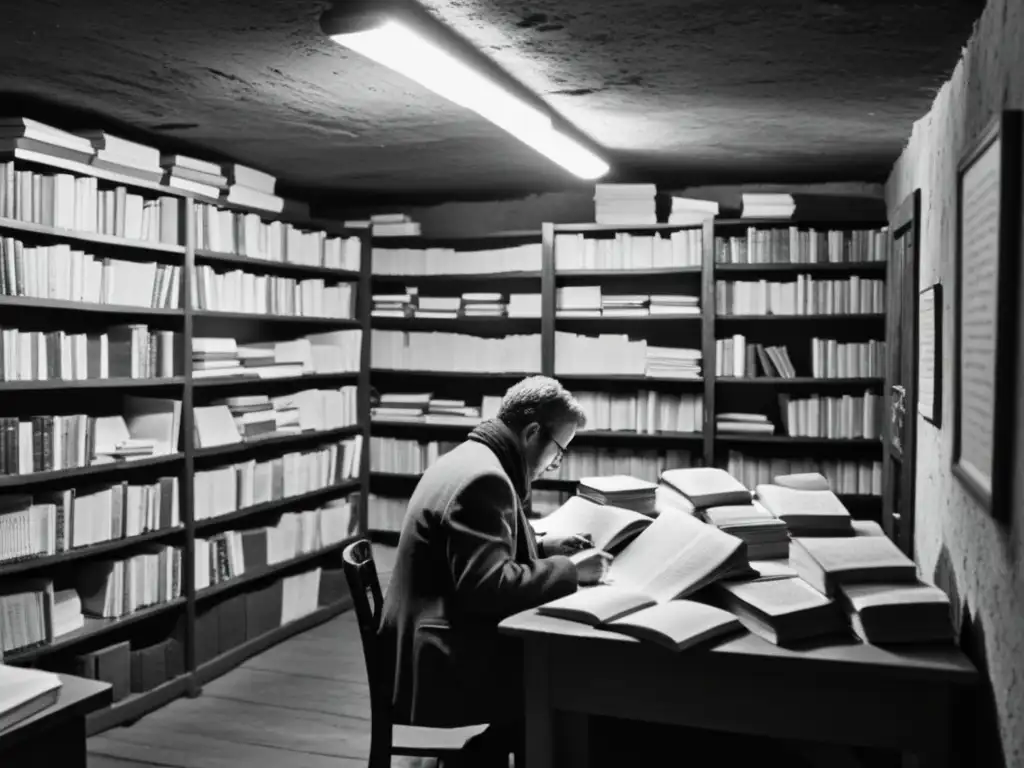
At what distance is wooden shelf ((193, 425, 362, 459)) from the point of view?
475cm

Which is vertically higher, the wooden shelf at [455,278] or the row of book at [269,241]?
the row of book at [269,241]

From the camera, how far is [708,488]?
10.2ft

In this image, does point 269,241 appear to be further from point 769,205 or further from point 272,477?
point 769,205

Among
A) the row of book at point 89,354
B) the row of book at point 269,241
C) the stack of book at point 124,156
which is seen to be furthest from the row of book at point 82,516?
the stack of book at point 124,156

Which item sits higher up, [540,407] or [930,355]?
[930,355]

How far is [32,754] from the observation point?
5.39ft

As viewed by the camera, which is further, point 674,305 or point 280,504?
point 674,305

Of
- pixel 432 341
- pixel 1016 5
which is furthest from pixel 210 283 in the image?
pixel 1016 5

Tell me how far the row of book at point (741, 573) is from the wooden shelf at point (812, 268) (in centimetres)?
237

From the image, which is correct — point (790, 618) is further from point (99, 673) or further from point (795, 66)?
point (99, 673)

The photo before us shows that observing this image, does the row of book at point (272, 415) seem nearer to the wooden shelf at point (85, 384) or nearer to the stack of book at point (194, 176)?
the wooden shelf at point (85, 384)

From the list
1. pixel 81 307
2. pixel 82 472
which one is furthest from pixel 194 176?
pixel 82 472

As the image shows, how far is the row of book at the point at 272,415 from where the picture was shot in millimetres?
4750

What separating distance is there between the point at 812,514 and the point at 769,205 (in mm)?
2936
